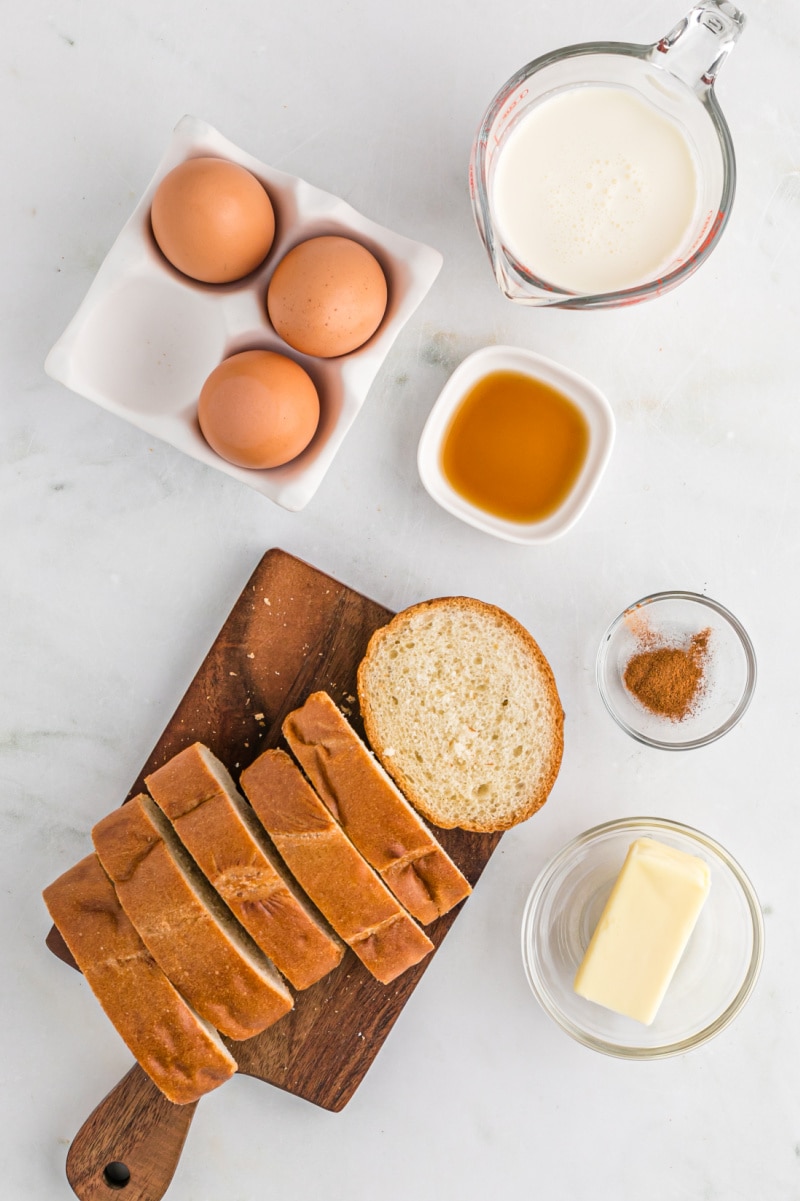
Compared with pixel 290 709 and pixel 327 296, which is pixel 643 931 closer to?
pixel 290 709

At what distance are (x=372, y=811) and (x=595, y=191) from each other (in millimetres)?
1315

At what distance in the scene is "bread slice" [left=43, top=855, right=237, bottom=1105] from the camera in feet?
5.85

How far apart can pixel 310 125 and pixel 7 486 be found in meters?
1.07

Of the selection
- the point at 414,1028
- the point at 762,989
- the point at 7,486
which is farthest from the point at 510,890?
the point at 7,486

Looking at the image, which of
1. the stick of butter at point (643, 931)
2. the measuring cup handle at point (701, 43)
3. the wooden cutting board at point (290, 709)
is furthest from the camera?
the wooden cutting board at point (290, 709)

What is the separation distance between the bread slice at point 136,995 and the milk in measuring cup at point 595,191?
1.56 metres

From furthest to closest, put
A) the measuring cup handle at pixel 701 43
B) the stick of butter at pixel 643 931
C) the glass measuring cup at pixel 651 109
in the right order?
the stick of butter at pixel 643 931 < the glass measuring cup at pixel 651 109 < the measuring cup handle at pixel 701 43

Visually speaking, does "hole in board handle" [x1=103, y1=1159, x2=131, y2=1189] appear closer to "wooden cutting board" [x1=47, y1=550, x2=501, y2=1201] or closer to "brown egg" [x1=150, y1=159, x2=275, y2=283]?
"wooden cutting board" [x1=47, y1=550, x2=501, y2=1201]

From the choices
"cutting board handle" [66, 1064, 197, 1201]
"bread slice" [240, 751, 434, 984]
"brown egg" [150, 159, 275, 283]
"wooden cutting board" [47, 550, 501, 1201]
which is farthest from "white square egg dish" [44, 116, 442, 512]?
"cutting board handle" [66, 1064, 197, 1201]

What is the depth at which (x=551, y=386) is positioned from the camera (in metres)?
1.98

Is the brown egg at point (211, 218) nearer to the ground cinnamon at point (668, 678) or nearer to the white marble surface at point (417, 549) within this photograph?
the white marble surface at point (417, 549)

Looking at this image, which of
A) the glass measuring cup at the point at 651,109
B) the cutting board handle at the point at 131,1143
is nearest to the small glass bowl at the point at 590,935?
the cutting board handle at the point at 131,1143

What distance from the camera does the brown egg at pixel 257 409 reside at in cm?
165

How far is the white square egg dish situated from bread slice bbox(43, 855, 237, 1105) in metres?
0.91
